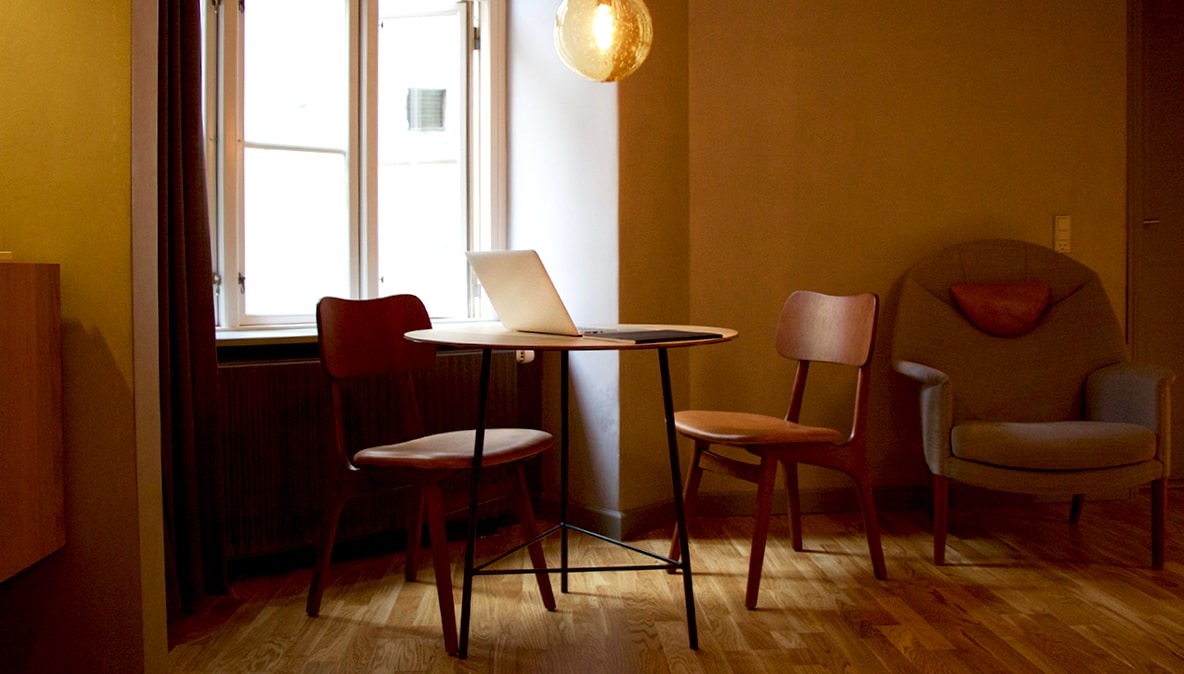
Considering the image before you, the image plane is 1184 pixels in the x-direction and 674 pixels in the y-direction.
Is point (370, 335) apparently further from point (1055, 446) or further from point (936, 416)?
point (1055, 446)

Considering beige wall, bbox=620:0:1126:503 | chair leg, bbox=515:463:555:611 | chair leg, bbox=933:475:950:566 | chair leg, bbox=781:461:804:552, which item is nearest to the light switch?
beige wall, bbox=620:0:1126:503

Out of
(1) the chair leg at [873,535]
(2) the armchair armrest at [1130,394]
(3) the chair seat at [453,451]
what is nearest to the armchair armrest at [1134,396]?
(2) the armchair armrest at [1130,394]

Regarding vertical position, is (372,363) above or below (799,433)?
above

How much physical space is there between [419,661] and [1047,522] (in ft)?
8.03

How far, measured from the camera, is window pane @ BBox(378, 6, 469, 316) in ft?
10.9

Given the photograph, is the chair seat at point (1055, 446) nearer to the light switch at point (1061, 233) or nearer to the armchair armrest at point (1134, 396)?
the armchair armrest at point (1134, 396)

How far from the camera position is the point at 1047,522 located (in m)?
3.44

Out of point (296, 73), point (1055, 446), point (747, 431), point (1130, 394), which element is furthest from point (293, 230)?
point (1130, 394)

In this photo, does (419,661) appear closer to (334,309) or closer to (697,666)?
(697,666)

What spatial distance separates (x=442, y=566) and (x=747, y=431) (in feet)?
3.11

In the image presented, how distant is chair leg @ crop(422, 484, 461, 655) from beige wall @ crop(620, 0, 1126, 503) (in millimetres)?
1382

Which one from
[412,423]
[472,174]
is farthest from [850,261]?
[412,423]

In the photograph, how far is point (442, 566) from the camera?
7.34 feet

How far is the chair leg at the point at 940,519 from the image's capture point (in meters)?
2.92
